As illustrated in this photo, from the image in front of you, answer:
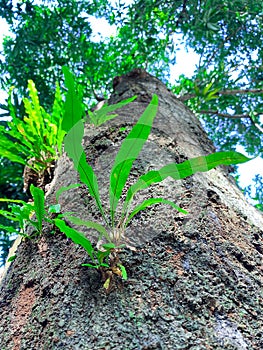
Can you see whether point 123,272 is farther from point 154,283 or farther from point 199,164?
point 199,164

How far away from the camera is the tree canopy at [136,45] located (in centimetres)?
358

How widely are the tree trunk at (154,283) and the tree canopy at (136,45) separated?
8.96 ft

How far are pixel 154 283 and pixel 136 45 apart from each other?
155 inches

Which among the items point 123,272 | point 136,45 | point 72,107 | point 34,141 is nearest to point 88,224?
point 123,272

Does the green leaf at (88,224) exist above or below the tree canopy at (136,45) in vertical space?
below

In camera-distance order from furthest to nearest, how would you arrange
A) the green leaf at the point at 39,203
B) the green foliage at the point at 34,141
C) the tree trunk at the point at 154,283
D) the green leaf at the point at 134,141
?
the green foliage at the point at 34,141
the green leaf at the point at 39,203
the green leaf at the point at 134,141
the tree trunk at the point at 154,283

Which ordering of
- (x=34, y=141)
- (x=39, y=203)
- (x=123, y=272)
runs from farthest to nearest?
(x=34, y=141), (x=39, y=203), (x=123, y=272)

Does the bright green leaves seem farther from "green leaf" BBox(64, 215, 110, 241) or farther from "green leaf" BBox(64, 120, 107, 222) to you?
"green leaf" BBox(64, 215, 110, 241)

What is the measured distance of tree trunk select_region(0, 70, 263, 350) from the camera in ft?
1.82

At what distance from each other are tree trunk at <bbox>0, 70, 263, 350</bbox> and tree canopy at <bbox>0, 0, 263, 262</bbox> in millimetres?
2732

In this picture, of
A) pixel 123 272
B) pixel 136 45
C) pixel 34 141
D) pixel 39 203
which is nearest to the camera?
pixel 123 272

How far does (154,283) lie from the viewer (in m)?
0.64

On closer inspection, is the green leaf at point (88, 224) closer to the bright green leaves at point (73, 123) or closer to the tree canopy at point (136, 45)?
the bright green leaves at point (73, 123)

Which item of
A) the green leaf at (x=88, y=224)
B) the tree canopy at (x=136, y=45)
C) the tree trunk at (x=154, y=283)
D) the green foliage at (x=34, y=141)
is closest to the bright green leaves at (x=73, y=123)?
the green leaf at (x=88, y=224)
